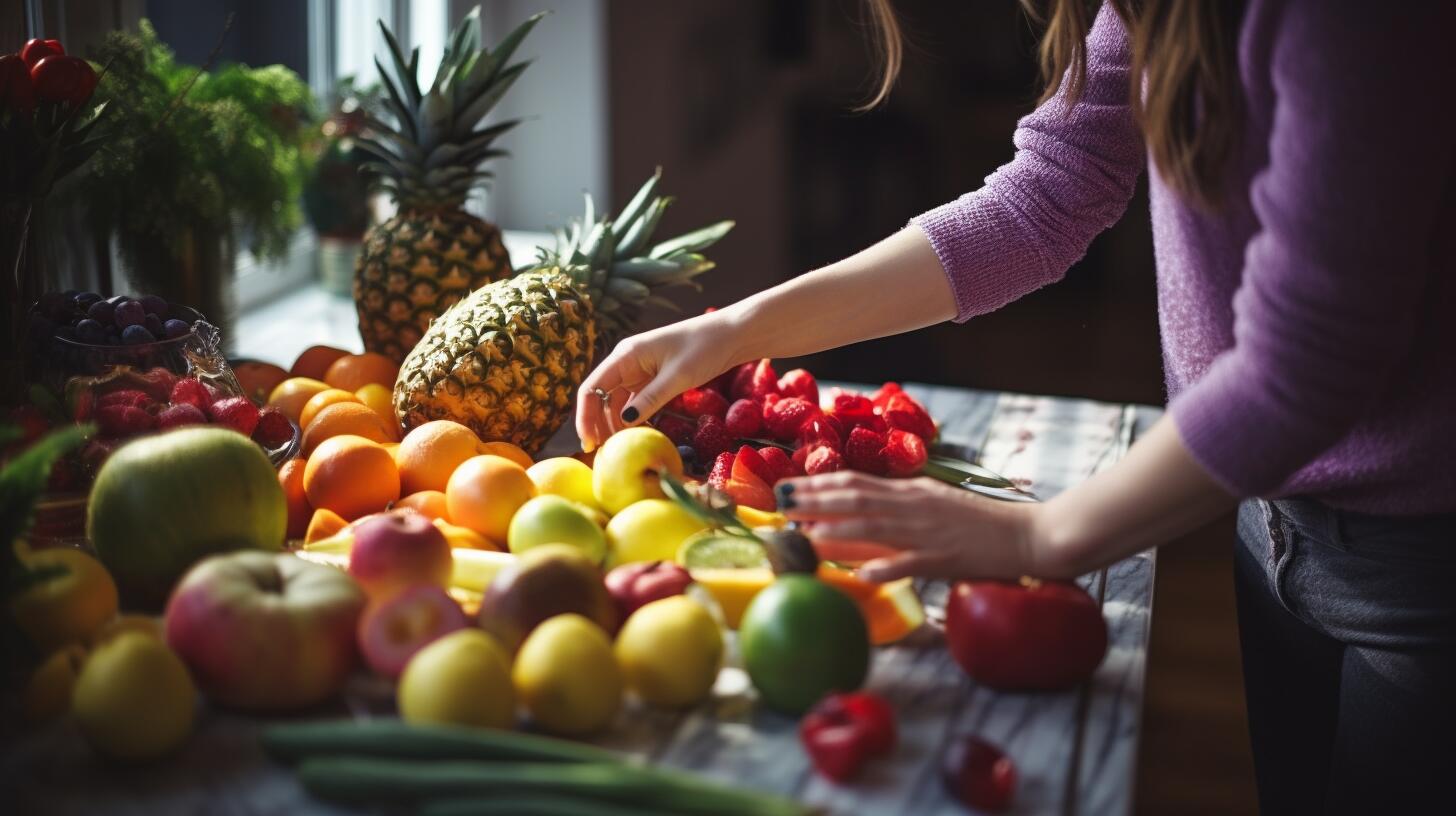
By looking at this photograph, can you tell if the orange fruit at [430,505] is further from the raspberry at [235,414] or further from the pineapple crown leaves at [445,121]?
the pineapple crown leaves at [445,121]

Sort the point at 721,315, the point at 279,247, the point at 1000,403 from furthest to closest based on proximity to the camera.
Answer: the point at 279,247
the point at 1000,403
the point at 721,315

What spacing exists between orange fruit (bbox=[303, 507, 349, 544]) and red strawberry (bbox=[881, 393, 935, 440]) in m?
0.65

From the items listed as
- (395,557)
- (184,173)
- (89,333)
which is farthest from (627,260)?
(395,557)

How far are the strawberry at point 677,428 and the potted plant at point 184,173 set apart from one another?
2.28 feet

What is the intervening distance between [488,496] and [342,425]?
1.02ft

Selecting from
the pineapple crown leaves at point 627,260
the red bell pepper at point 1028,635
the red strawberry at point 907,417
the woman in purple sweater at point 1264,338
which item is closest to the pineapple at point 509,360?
the pineapple crown leaves at point 627,260

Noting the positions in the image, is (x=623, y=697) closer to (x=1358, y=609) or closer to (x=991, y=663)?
(x=991, y=663)

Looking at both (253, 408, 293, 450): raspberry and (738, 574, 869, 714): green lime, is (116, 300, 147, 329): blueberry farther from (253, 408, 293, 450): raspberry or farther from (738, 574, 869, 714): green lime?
(738, 574, 869, 714): green lime

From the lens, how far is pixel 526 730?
0.87 metres

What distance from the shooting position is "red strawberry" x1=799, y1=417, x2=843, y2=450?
1.39 m

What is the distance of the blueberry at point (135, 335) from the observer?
4.00 feet

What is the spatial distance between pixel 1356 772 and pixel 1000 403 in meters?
0.86

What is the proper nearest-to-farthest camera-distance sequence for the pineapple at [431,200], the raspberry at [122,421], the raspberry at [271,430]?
the raspberry at [122,421] < the raspberry at [271,430] < the pineapple at [431,200]

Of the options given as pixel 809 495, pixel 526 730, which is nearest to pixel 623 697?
pixel 526 730
